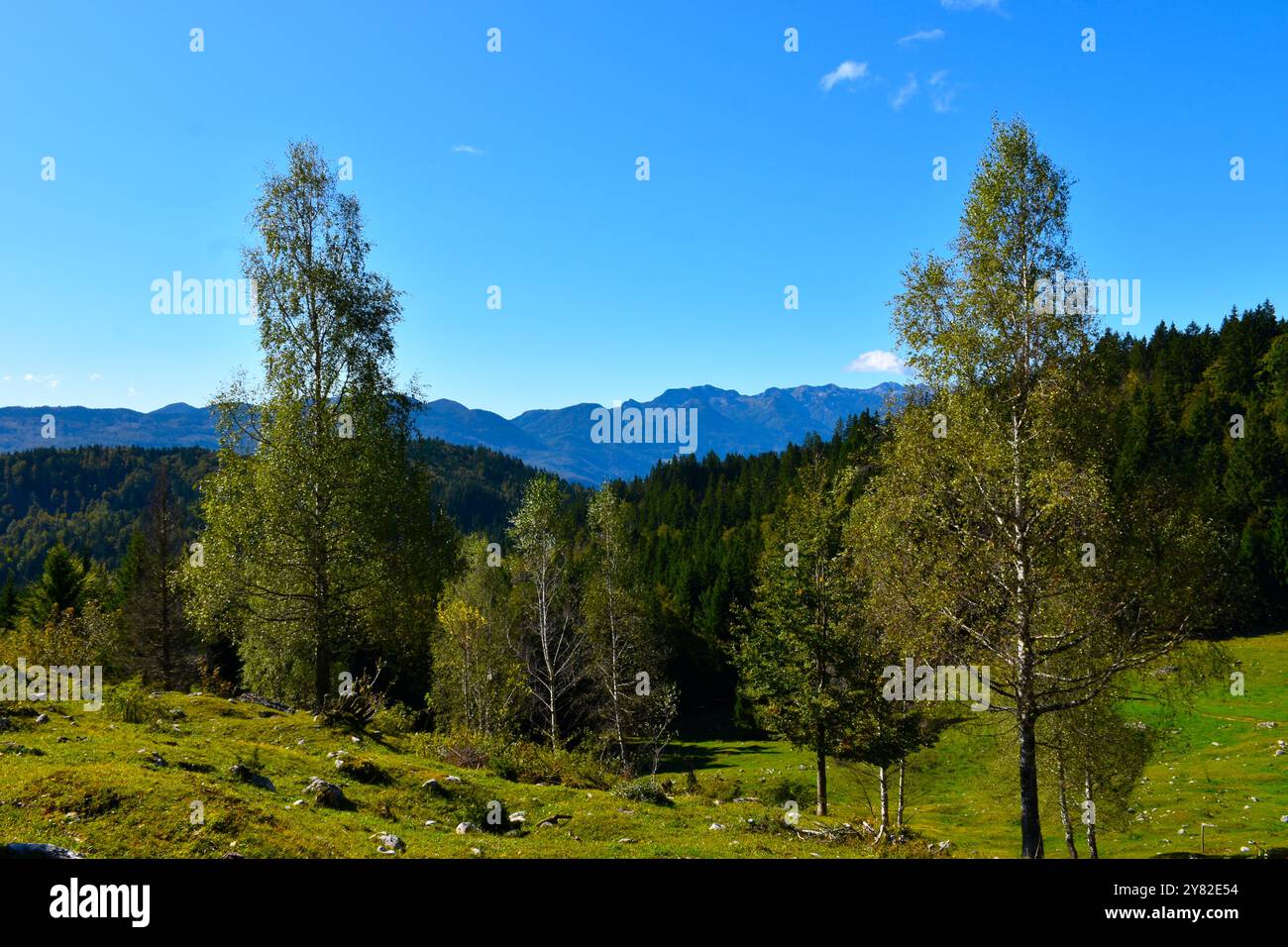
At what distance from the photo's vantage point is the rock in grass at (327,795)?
45.8 ft

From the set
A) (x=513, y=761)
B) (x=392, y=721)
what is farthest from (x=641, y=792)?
(x=392, y=721)

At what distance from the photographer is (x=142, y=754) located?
14328 millimetres

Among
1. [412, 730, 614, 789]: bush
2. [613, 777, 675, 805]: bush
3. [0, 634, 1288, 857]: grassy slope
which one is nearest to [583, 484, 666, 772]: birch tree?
[0, 634, 1288, 857]: grassy slope

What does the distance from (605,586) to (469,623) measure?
9.37 metres

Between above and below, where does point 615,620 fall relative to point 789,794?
above

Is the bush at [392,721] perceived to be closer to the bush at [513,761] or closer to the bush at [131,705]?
the bush at [513,761]

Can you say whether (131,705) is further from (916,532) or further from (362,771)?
(916,532)

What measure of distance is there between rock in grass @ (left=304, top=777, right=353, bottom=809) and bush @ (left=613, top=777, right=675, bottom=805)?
9.22 metres

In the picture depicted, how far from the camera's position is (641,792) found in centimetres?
2148

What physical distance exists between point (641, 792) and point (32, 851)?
53.3 ft

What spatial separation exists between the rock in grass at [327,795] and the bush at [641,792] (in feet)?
30.3

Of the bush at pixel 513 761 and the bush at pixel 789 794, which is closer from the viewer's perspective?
the bush at pixel 513 761

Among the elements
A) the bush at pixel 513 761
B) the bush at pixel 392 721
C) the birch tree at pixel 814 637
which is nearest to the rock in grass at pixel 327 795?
the bush at pixel 513 761
